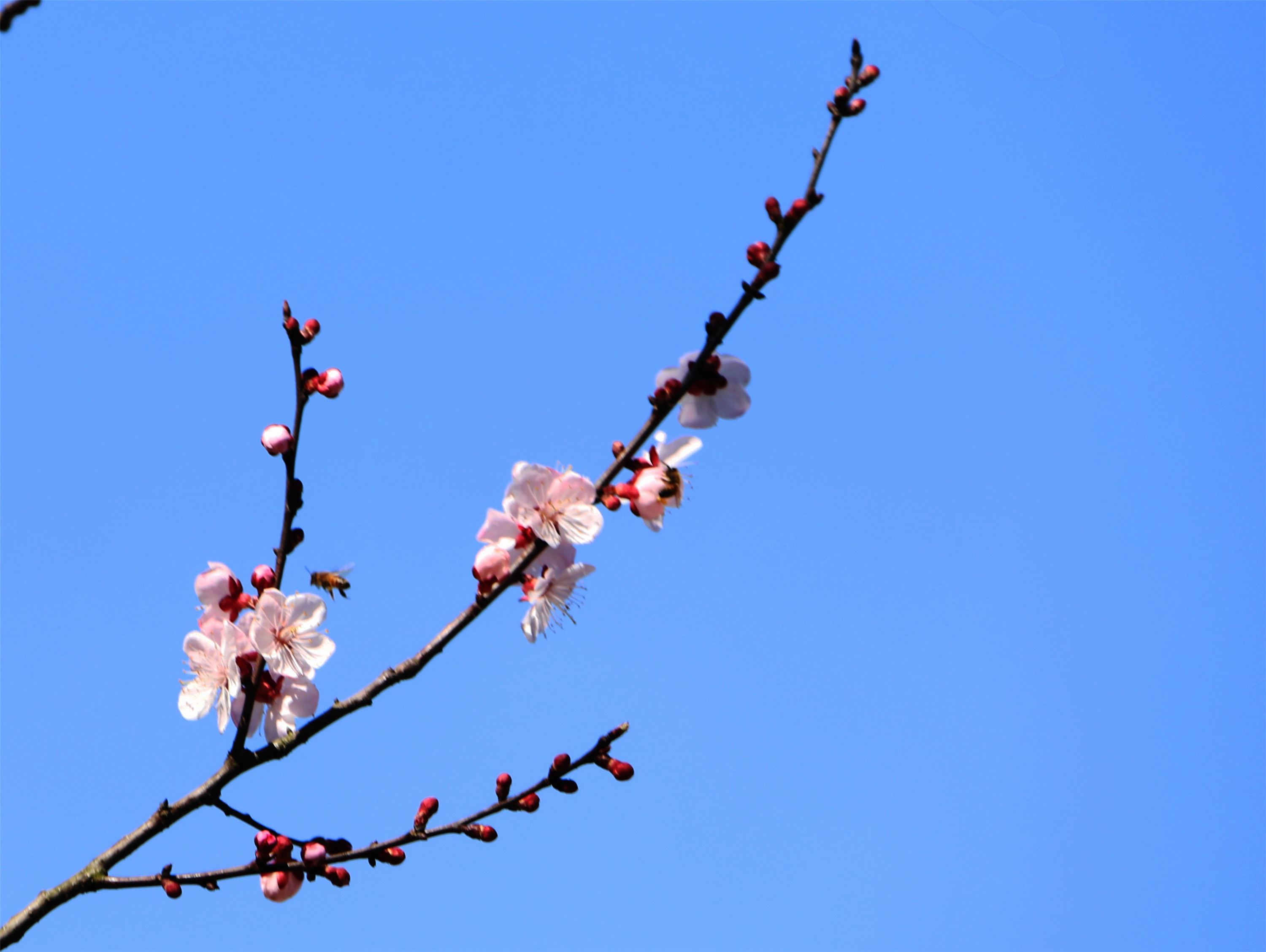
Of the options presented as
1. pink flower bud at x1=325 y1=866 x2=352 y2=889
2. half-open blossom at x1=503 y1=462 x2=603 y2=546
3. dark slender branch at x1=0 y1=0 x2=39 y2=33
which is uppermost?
dark slender branch at x1=0 y1=0 x2=39 y2=33

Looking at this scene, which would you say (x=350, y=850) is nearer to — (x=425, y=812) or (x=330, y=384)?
(x=425, y=812)

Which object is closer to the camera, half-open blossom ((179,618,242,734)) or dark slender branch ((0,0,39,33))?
dark slender branch ((0,0,39,33))

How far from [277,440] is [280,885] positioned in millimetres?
1217

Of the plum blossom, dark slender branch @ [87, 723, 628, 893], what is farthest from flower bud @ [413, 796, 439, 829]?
the plum blossom

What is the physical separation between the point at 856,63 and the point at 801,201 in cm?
36

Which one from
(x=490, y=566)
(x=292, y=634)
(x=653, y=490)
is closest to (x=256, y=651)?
(x=292, y=634)

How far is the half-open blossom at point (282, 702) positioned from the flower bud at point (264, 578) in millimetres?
264

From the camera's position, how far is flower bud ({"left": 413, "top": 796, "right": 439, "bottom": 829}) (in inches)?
105

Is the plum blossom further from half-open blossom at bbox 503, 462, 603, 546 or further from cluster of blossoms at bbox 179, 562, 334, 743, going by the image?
cluster of blossoms at bbox 179, 562, 334, 743

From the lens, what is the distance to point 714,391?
111 inches

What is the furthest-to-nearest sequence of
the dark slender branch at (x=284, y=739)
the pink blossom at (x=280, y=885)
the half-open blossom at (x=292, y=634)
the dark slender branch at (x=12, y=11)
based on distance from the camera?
the pink blossom at (x=280, y=885) < the half-open blossom at (x=292, y=634) < the dark slender branch at (x=284, y=739) < the dark slender branch at (x=12, y=11)

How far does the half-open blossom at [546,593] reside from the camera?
2.69 m

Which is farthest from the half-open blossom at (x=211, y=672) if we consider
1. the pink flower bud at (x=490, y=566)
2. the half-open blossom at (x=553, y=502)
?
the half-open blossom at (x=553, y=502)

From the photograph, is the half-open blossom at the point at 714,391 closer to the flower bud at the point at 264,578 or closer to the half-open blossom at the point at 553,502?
the half-open blossom at the point at 553,502
